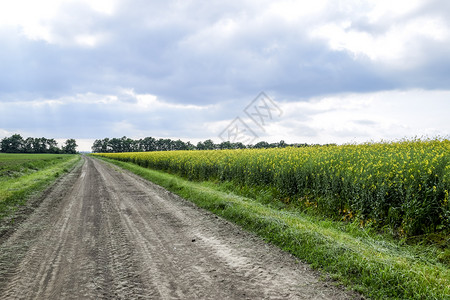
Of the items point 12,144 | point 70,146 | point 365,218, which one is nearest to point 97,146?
point 70,146

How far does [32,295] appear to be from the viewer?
367cm

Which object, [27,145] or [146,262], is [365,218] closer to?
[146,262]

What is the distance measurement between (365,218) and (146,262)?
5.87 metres

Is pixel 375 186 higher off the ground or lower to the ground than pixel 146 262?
higher

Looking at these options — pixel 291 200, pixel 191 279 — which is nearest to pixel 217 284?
pixel 191 279

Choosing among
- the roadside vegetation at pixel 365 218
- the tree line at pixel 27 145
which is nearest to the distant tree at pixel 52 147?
the tree line at pixel 27 145

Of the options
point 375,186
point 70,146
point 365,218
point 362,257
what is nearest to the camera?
point 362,257

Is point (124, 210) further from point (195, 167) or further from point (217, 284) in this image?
point (195, 167)

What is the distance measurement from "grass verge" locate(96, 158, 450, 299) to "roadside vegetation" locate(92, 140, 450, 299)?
14 millimetres

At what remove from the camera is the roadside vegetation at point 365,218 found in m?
4.21

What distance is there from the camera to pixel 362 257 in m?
4.66

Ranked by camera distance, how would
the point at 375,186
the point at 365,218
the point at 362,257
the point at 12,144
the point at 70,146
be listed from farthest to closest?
the point at 70,146 → the point at 12,144 → the point at 365,218 → the point at 375,186 → the point at 362,257

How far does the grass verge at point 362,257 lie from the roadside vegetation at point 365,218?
0.05ft

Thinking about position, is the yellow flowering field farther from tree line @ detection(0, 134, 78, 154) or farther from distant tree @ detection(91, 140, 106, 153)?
distant tree @ detection(91, 140, 106, 153)
